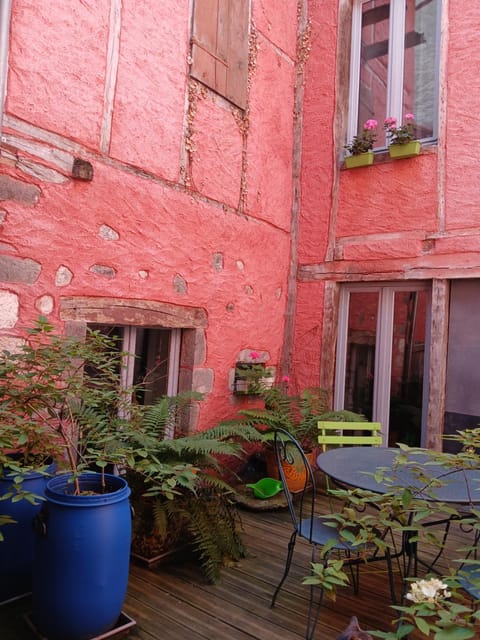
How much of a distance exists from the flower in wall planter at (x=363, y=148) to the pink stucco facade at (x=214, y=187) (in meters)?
0.12

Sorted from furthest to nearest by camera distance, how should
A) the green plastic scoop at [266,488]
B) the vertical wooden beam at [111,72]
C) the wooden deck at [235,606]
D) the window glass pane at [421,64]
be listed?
1. the window glass pane at [421,64]
2. the green plastic scoop at [266,488]
3. the vertical wooden beam at [111,72]
4. the wooden deck at [235,606]

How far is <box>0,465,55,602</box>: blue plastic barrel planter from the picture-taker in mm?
2270

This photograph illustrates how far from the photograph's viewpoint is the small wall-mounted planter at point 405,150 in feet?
14.5

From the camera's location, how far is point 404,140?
448 cm

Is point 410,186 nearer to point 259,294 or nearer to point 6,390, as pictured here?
point 259,294

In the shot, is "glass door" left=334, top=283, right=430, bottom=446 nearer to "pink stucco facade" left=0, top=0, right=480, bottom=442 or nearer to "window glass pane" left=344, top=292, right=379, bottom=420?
"window glass pane" left=344, top=292, right=379, bottom=420

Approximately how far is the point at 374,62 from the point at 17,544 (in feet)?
17.0

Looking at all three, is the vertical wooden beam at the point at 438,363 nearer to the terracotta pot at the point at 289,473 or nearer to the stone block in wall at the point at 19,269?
the terracotta pot at the point at 289,473

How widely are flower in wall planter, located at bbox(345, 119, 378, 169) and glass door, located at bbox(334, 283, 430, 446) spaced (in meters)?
1.20

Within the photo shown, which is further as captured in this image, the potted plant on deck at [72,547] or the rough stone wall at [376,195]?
the rough stone wall at [376,195]

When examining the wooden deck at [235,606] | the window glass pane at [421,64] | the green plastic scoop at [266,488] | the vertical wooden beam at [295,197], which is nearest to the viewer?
the wooden deck at [235,606]

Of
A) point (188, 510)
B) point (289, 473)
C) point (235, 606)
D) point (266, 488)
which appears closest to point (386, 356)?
point (289, 473)

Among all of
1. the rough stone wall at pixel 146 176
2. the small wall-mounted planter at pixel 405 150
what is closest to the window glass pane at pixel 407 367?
the rough stone wall at pixel 146 176

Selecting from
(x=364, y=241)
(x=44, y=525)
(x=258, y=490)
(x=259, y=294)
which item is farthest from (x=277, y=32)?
(x=44, y=525)
